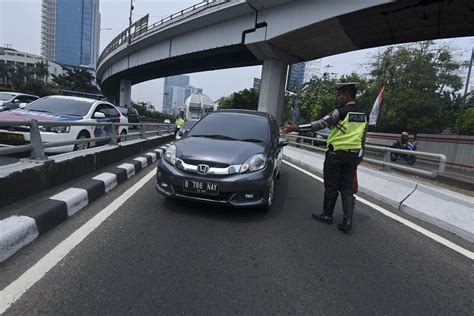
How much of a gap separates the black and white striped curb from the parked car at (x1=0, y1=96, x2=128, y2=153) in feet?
7.85

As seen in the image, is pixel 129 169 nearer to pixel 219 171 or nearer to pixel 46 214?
pixel 219 171

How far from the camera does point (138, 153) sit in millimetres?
11766

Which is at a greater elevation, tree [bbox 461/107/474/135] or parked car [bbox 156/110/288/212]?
tree [bbox 461/107/474/135]

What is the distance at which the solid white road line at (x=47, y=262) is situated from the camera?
8.53 ft

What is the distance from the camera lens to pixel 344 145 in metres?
4.94

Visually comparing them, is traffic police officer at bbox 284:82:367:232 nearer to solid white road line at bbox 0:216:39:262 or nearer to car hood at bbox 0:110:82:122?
solid white road line at bbox 0:216:39:262

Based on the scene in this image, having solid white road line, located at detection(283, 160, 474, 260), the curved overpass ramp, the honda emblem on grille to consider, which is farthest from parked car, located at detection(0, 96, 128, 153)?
the curved overpass ramp

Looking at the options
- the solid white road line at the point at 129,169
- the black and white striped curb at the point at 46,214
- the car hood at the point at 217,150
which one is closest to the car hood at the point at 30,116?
the solid white road line at the point at 129,169

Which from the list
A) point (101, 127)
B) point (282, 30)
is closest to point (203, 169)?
point (101, 127)

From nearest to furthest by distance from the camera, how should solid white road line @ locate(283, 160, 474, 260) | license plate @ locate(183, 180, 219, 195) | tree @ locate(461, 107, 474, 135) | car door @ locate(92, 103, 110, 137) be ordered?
solid white road line @ locate(283, 160, 474, 260), license plate @ locate(183, 180, 219, 195), car door @ locate(92, 103, 110, 137), tree @ locate(461, 107, 474, 135)

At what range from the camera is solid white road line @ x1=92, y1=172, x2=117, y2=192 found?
602 centimetres

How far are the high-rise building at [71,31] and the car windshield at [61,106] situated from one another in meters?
83.3

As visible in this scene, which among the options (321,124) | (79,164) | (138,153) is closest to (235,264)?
(321,124)

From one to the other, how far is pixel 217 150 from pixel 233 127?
1.15 m
